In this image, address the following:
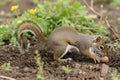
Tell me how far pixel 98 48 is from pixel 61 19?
0.91 meters

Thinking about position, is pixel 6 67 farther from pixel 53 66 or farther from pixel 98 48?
pixel 98 48

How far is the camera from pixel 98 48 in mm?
6148

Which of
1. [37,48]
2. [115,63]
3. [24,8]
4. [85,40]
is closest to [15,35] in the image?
[37,48]

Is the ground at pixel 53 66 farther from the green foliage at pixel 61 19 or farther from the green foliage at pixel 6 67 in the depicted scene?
the green foliage at pixel 61 19

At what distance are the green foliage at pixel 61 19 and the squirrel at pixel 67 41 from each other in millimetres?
447

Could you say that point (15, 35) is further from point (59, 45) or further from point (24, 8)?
point (24, 8)

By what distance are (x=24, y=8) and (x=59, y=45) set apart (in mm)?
3941

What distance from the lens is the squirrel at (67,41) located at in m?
6.01

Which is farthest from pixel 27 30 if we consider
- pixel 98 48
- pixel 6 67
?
pixel 98 48

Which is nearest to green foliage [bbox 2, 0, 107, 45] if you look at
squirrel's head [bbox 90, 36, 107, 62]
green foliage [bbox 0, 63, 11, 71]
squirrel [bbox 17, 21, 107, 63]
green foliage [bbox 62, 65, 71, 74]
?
squirrel [bbox 17, 21, 107, 63]

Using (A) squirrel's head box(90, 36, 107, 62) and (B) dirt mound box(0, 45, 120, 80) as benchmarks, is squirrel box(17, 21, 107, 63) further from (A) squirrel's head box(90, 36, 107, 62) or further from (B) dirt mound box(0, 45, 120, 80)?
(B) dirt mound box(0, 45, 120, 80)

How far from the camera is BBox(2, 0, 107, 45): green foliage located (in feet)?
22.0

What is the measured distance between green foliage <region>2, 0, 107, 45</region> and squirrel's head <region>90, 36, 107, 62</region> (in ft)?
2.20

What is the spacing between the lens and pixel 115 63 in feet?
19.7
